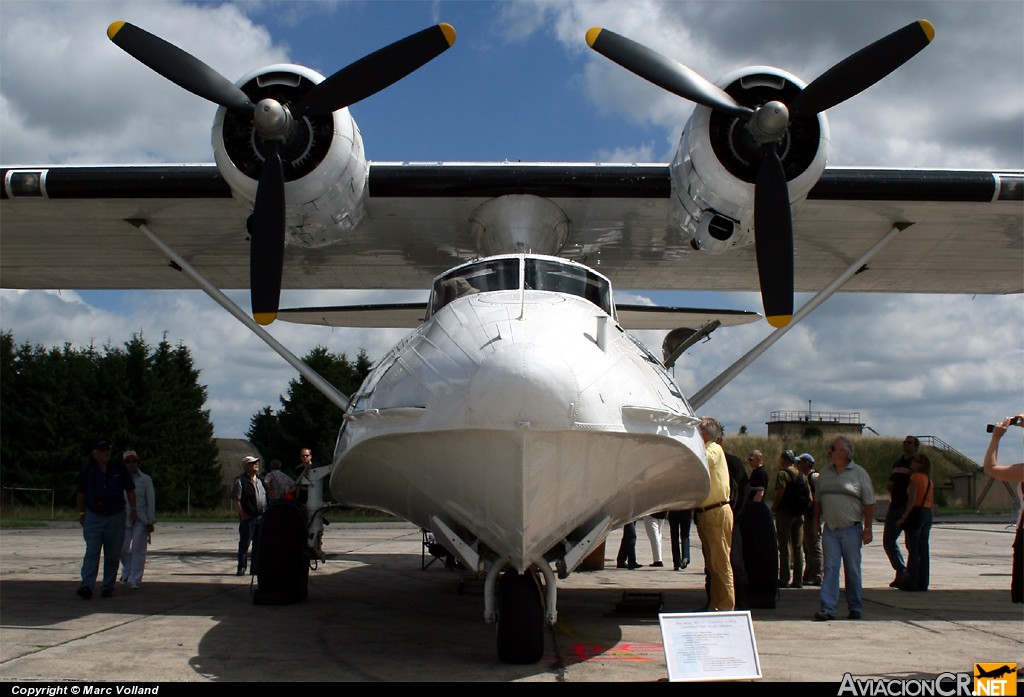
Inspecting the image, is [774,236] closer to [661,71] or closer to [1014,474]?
[661,71]

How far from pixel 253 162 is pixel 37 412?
1403 inches

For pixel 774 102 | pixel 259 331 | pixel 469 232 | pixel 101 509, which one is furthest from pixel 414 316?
pixel 774 102

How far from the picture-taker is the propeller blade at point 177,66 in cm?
752

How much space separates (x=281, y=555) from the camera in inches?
312

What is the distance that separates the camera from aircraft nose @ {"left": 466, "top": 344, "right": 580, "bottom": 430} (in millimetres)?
4430

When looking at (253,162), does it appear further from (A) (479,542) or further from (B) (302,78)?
(A) (479,542)

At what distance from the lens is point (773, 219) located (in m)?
7.11

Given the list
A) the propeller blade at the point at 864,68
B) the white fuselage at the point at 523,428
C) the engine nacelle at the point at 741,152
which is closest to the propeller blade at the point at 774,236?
the engine nacelle at the point at 741,152

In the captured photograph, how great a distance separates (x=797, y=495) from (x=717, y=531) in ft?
10.8

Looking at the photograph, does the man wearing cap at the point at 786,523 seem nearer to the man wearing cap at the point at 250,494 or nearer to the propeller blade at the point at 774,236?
the propeller blade at the point at 774,236

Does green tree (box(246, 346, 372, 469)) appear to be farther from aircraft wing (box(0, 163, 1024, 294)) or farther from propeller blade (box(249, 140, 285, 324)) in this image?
propeller blade (box(249, 140, 285, 324))

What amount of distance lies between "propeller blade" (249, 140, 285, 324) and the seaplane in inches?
0.8

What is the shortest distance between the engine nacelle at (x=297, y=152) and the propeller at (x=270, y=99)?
8.0 inches

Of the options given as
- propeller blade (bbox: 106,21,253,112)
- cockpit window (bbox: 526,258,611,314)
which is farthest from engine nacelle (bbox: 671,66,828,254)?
propeller blade (bbox: 106,21,253,112)
